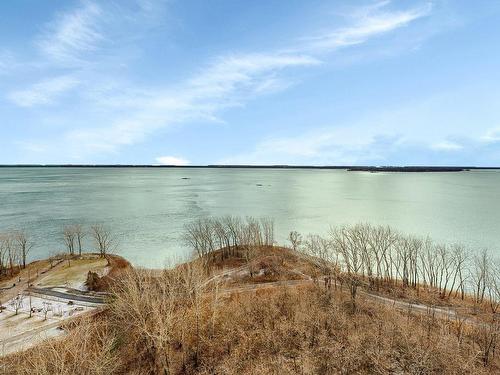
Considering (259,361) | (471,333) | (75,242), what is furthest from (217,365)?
(75,242)

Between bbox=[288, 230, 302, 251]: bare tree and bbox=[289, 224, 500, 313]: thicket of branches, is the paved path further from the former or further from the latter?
bbox=[288, 230, 302, 251]: bare tree

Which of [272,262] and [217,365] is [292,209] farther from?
[217,365]

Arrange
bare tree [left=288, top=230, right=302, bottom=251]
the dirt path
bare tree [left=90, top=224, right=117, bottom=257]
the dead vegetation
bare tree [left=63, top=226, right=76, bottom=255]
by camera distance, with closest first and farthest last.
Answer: the dead vegetation
the dirt path
bare tree [left=288, top=230, right=302, bottom=251]
bare tree [left=90, top=224, right=117, bottom=257]
bare tree [left=63, top=226, right=76, bottom=255]

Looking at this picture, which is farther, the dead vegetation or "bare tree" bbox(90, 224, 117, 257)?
"bare tree" bbox(90, 224, 117, 257)

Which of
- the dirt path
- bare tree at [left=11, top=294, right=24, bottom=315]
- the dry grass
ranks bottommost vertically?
the dirt path

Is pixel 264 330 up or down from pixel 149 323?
down

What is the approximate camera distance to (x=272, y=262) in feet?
235

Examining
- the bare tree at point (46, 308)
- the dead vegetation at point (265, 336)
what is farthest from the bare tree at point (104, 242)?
the dead vegetation at point (265, 336)

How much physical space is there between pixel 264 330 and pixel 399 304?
82.2 feet

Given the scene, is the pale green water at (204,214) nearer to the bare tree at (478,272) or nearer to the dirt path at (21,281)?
the bare tree at (478,272)

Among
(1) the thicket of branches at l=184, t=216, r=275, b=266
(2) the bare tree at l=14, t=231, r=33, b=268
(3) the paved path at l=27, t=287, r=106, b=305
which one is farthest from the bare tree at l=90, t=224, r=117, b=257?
(1) the thicket of branches at l=184, t=216, r=275, b=266

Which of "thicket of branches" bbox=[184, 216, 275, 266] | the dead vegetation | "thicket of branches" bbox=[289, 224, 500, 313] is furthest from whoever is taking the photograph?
"thicket of branches" bbox=[184, 216, 275, 266]

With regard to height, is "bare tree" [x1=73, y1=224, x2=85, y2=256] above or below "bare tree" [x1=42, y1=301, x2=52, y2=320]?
above

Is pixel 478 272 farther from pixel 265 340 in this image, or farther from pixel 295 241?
pixel 265 340
